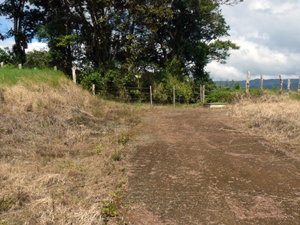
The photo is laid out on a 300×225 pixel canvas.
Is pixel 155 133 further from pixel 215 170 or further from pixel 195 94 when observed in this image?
pixel 195 94

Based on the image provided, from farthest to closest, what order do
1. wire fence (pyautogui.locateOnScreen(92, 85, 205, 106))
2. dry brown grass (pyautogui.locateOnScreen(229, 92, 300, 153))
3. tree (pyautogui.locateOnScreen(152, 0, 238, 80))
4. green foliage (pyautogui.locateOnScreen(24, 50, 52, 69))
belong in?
1. tree (pyautogui.locateOnScreen(152, 0, 238, 80))
2. green foliage (pyautogui.locateOnScreen(24, 50, 52, 69))
3. wire fence (pyautogui.locateOnScreen(92, 85, 205, 106))
4. dry brown grass (pyautogui.locateOnScreen(229, 92, 300, 153))

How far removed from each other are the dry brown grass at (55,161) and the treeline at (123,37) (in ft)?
27.9

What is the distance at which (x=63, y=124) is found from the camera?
655cm

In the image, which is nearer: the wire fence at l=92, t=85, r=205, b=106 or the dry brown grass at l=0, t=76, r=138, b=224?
the dry brown grass at l=0, t=76, r=138, b=224

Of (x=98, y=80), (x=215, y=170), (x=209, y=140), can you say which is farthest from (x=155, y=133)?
(x=98, y=80)

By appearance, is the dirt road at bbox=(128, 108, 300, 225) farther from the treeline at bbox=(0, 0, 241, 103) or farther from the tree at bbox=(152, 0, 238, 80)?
the tree at bbox=(152, 0, 238, 80)

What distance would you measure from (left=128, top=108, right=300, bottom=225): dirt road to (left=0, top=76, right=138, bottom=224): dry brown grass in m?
0.48

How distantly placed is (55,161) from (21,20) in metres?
21.1

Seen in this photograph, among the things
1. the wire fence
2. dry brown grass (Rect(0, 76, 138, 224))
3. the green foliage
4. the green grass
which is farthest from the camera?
the green foliage

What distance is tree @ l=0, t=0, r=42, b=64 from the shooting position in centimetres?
2031

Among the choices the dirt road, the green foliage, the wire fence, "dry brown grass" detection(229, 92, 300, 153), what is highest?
the green foliage

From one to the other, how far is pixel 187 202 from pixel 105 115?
6432 mm

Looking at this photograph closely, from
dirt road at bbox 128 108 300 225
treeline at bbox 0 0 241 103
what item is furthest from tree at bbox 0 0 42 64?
dirt road at bbox 128 108 300 225

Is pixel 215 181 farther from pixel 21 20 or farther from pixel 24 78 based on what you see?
pixel 21 20
